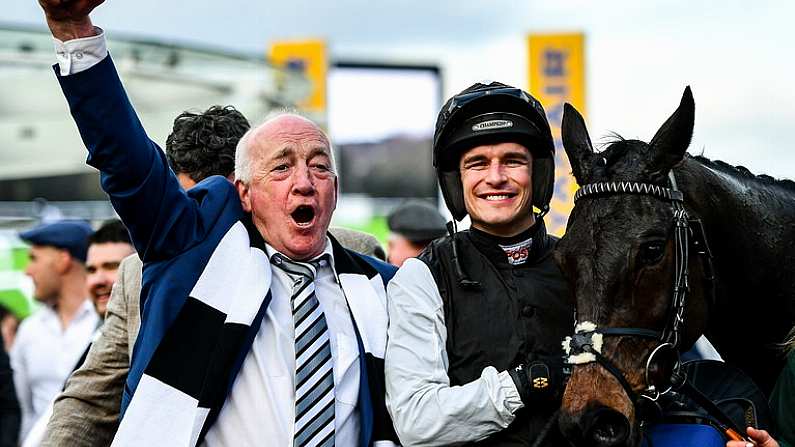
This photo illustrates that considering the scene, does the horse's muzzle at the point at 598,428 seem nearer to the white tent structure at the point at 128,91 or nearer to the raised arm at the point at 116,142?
the raised arm at the point at 116,142

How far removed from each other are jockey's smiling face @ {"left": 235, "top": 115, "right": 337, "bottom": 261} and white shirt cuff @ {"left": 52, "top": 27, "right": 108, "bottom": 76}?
2.50ft

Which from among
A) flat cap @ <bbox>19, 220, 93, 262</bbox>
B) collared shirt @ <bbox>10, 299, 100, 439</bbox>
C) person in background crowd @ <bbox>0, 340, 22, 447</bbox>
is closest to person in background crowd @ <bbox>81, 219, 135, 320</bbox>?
person in background crowd @ <bbox>0, 340, 22, 447</bbox>

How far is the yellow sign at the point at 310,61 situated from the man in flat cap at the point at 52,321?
56.9ft

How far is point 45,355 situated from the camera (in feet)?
23.5

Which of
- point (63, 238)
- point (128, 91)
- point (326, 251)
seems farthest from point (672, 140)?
point (128, 91)

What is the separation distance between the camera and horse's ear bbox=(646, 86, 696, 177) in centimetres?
332

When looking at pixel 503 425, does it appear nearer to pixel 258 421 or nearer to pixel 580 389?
pixel 580 389

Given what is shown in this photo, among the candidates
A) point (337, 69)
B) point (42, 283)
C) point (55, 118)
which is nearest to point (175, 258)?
point (42, 283)

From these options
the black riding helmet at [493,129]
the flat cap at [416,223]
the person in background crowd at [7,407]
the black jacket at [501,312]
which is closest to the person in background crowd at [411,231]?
the flat cap at [416,223]

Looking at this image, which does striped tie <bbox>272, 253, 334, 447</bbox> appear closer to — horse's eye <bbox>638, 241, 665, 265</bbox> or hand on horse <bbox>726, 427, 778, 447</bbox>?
horse's eye <bbox>638, 241, 665, 265</bbox>

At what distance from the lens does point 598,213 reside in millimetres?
3248

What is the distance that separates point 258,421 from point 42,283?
15.4 ft

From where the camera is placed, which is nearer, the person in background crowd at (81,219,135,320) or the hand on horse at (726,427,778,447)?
the hand on horse at (726,427,778,447)

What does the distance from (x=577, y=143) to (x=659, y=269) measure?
61cm
